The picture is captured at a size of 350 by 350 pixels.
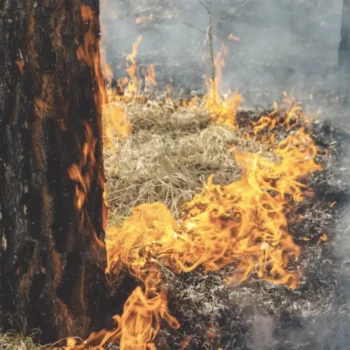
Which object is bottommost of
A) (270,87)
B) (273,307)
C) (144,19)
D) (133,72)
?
(273,307)

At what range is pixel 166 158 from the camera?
217 inches

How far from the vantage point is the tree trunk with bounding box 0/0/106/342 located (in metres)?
2.34

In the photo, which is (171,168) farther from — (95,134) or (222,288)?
(95,134)

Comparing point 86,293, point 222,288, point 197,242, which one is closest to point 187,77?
point 197,242

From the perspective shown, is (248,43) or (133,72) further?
(248,43)

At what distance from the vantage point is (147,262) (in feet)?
12.9

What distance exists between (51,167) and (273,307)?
1919 mm

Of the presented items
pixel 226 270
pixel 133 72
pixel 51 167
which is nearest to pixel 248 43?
pixel 133 72

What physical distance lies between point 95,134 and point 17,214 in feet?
2.06

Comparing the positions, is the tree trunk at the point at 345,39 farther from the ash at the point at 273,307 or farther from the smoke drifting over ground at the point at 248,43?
the ash at the point at 273,307

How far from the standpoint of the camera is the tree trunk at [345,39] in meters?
7.58

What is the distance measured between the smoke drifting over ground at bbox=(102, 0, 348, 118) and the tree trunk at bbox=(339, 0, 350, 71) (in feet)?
0.82

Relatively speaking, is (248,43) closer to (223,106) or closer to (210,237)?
(223,106)

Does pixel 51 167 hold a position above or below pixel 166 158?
above
